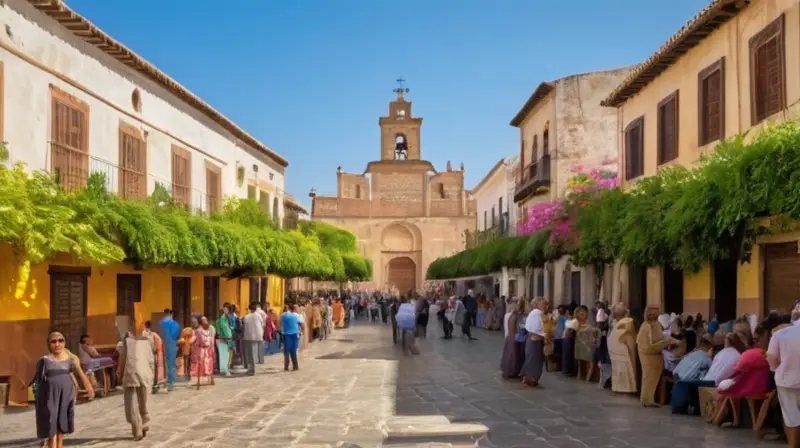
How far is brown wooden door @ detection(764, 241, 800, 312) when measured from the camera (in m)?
13.7

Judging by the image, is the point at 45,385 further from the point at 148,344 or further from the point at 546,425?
the point at 546,425

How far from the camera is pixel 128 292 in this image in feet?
61.2

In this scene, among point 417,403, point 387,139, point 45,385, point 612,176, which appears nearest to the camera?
point 45,385

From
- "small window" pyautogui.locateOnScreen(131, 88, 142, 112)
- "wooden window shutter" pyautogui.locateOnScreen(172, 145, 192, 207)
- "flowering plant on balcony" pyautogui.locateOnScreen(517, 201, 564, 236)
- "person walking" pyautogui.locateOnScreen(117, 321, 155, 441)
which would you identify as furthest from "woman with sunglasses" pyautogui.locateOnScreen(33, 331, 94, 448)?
"flowering plant on balcony" pyautogui.locateOnScreen(517, 201, 564, 236)

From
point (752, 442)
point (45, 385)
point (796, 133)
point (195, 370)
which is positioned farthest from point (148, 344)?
point (796, 133)

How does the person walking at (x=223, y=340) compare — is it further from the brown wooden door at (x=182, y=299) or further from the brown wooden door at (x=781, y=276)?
the brown wooden door at (x=781, y=276)

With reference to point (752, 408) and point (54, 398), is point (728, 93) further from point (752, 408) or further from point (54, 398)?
point (54, 398)

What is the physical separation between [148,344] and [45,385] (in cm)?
167

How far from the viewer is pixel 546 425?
1135cm

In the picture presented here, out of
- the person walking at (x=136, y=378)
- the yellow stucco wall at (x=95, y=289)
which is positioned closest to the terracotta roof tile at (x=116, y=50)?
the yellow stucco wall at (x=95, y=289)

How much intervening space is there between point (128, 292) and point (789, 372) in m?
13.2

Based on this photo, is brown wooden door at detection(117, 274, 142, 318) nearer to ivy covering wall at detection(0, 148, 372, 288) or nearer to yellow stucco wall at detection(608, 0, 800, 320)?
ivy covering wall at detection(0, 148, 372, 288)

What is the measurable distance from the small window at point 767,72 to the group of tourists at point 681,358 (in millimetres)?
3355

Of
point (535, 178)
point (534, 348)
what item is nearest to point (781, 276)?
point (534, 348)
